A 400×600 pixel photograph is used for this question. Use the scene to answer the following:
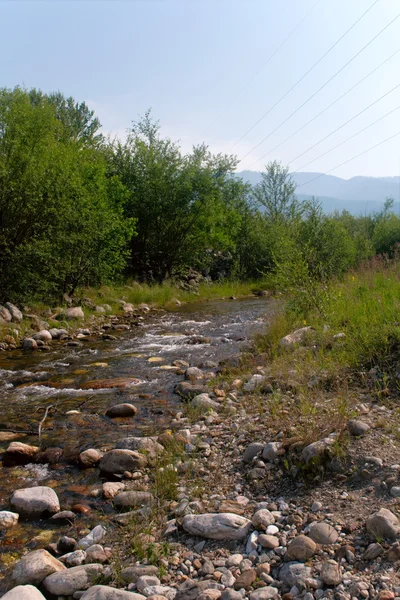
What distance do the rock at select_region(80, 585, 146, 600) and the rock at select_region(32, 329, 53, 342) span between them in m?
10.5

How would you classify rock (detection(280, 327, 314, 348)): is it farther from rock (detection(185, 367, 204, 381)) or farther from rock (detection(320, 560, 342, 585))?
rock (detection(320, 560, 342, 585))

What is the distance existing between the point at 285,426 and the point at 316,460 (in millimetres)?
880

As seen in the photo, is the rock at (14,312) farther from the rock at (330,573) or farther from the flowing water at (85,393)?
the rock at (330,573)

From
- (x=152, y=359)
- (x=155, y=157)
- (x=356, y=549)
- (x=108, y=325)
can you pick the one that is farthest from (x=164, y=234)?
(x=356, y=549)

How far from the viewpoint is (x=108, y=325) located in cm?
1530

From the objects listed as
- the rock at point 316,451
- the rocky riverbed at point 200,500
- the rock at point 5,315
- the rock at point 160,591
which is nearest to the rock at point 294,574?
the rocky riverbed at point 200,500

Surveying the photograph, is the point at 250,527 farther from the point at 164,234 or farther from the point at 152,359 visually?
the point at 164,234

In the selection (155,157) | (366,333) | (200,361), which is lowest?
(200,361)

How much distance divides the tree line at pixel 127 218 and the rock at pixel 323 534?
6845mm

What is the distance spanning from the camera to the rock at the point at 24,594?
2.85 metres

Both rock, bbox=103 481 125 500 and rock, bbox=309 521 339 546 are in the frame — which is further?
rock, bbox=103 481 125 500

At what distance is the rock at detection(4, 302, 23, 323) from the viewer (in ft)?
44.8

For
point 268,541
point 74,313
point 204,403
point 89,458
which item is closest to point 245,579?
point 268,541

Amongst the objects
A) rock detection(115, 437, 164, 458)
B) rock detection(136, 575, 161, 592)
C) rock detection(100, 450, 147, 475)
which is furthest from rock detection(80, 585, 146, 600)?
rock detection(115, 437, 164, 458)
